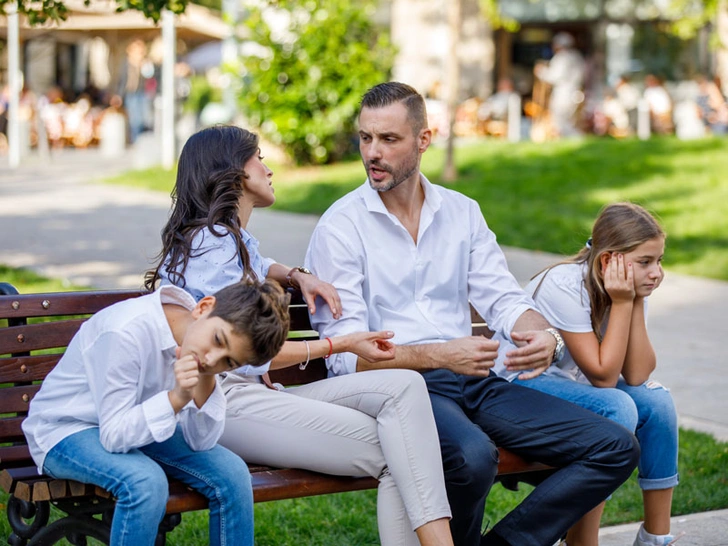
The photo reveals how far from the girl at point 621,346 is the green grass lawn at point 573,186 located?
6.41 meters

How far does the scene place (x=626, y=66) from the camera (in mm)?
27266

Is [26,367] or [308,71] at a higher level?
[308,71]

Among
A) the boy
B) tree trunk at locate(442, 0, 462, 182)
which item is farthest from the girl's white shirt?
tree trunk at locate(442, 0, 462, 182)

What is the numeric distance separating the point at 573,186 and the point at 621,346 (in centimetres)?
1011

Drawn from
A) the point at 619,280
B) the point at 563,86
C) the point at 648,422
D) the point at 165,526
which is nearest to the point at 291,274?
the point at 165,526

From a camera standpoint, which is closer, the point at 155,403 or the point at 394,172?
the point at 155,403

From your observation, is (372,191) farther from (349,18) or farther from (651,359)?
(349,18)

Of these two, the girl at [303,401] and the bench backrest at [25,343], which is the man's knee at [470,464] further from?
the bench backrest at [25,343]

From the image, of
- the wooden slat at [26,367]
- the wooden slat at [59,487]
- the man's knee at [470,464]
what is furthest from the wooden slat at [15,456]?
the man's knee at [470,464]

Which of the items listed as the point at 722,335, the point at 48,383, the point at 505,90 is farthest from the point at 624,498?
the point at 505,90

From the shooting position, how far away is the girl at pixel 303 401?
3.31 m

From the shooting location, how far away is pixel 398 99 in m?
4.02

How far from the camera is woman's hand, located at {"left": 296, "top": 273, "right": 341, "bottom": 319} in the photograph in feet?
12.3

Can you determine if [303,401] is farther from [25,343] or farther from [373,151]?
[373,151]
